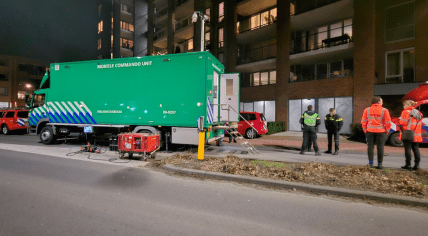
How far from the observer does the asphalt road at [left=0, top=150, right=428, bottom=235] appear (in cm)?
298

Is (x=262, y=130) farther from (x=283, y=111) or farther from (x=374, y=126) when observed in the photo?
(x=374, y=126)

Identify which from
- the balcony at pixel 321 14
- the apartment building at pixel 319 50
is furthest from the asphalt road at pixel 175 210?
the balcony at pixel 321 14

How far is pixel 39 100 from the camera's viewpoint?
10.8 meters

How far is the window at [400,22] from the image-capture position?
1504cm

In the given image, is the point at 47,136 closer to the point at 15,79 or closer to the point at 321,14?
the point at 321,14

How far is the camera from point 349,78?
1617 centimetres

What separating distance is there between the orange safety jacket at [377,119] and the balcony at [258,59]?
1515 cm

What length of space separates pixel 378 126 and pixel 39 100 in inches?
535

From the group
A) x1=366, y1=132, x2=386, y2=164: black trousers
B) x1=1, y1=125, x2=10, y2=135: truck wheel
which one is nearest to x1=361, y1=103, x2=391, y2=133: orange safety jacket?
x1=366, y1=132, x2=386, y2=164: black trousers

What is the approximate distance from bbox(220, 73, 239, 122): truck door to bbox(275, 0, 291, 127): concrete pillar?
10.8m

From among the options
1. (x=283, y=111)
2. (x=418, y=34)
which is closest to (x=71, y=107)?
(x=283, y=111)

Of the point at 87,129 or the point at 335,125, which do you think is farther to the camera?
the point at 87,129

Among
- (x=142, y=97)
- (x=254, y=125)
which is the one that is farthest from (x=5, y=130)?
(x=254, y=125)

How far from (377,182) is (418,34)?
15.7 metres
